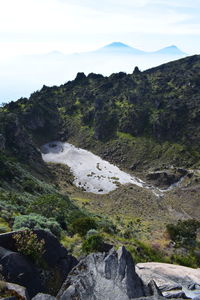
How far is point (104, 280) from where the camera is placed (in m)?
17.9

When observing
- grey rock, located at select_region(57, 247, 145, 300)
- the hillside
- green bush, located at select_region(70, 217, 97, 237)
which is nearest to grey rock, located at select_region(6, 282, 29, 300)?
grey rock, located at select_region(57, 247, 145, 300)

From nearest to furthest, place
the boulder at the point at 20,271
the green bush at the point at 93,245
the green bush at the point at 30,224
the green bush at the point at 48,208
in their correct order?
the boulder at the point at 20,271 < the green bush at the point at 93,245 < the green bush at the point at 30,224 < the green bush at the point at 48,208

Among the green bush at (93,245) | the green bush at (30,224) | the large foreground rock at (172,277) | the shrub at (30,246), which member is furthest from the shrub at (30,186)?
the shrub at (30,246)

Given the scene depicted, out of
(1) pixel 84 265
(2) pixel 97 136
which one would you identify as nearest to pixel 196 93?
(2) pixel 97 136

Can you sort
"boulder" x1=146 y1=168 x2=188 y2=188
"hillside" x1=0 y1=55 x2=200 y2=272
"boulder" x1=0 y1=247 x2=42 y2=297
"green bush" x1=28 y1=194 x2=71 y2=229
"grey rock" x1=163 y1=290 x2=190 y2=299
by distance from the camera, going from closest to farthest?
"boulder" x1=0 y1=247 x2=42 y2=297, "grey rock" x1=163 y1=290 x2=190 y2=299, "green bush" x1=28 y1=194 x2=71 y2=229, "hillside" x1=0 y1=55 x2=200 y2=272, "boulder" x1=146 y1=168 x2=188 y2=188

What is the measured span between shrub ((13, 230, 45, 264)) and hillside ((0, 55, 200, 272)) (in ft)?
23.4

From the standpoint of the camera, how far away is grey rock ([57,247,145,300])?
1720 centimetres

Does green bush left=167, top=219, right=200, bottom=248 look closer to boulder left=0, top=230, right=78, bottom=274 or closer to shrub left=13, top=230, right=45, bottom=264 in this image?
boulder left=0, top=230, right=78, bottom=274

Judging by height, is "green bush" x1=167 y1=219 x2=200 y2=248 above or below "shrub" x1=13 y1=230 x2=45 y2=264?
below

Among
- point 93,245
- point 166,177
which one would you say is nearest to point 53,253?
point 93,245

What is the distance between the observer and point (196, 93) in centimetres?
12781

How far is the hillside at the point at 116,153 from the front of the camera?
4644 centimetres

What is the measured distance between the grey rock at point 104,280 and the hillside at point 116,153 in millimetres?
11225

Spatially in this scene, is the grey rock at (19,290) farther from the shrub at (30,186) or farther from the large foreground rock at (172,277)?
the shrub at (30,186)
